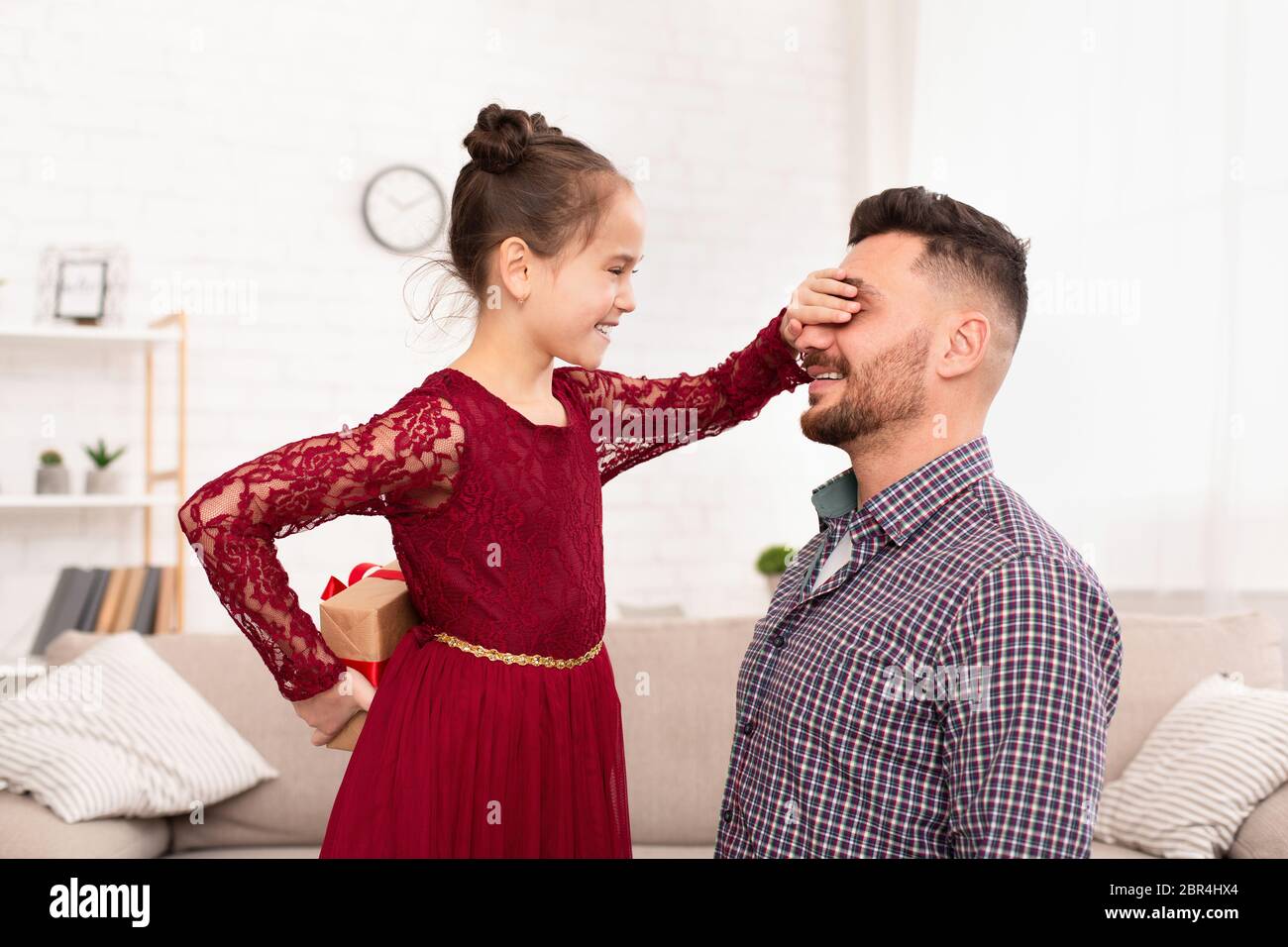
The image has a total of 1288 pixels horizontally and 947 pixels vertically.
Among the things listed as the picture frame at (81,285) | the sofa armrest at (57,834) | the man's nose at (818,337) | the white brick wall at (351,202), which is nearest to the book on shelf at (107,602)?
the white brick wall at (351,202)

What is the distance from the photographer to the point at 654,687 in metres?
2.38

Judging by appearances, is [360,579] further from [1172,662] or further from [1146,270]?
[1146,270]

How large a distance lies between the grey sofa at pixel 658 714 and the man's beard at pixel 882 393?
1.21 meters

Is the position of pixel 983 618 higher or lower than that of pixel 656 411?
lower

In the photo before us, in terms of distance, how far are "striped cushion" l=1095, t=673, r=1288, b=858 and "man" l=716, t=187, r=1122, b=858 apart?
116cm

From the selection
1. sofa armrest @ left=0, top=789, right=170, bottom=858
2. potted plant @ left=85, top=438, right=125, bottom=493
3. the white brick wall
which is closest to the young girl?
sofa armrest @ left=0, top=789, right=170, bottom=858

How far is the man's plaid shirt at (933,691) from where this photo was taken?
3.11 feet

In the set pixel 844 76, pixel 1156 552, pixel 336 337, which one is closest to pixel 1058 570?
Result: pixel 1156 552

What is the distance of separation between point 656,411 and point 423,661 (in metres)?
0.48

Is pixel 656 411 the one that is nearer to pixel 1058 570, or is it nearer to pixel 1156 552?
pixel 1058 570

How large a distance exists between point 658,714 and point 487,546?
3.66ft

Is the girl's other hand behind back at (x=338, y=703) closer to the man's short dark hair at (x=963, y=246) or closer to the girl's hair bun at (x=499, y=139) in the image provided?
the girl's hair bun at (x=499, y=139)

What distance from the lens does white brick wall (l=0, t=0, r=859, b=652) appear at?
396 centimetres

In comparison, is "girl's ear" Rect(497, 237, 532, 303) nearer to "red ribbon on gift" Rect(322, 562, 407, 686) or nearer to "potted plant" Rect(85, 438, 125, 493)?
"red ribbon on gift" Rect(322, 562, 407, 686)
